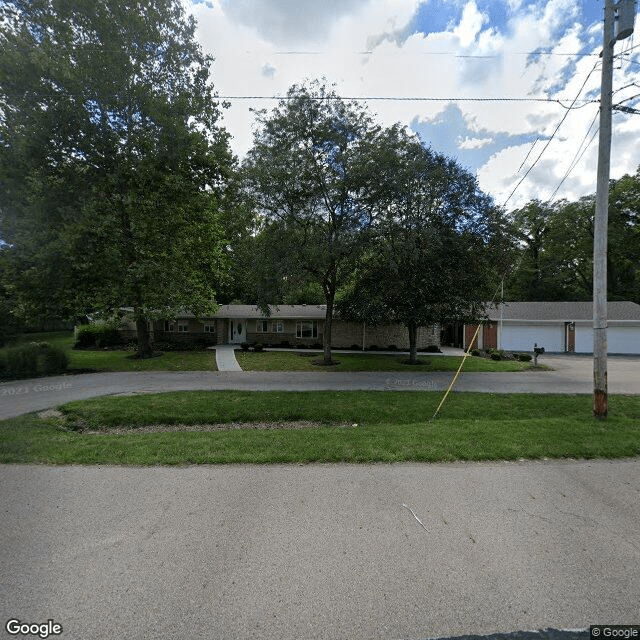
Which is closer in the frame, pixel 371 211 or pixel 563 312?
pixel 371 211

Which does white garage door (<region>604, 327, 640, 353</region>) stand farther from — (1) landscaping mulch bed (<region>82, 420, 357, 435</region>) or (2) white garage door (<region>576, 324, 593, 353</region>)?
(1) landscaping mulch bed (<region>82, 420, 357, 435</region>)

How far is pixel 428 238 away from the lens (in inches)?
545

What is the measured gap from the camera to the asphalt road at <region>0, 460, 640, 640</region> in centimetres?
225

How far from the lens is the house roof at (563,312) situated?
23.9m

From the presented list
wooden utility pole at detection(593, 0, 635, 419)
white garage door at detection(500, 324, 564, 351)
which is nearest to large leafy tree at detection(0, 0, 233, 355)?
wooden utility pole at detection(593, 0, 635, 419)

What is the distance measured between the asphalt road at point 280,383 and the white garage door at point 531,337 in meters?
9.84

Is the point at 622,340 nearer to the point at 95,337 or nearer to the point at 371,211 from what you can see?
the point at 371,211

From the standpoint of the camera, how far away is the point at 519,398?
9.78m

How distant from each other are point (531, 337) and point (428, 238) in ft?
53.0

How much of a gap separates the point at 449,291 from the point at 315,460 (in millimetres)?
12334

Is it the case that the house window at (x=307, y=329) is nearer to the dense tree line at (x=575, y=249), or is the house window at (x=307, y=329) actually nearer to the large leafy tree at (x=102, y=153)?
the large leafy tree at (x=102, y=153)

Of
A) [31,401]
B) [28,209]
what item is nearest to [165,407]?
[31,401]

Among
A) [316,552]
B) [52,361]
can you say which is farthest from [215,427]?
[52,361]

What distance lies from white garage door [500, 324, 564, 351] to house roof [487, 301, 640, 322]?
2.28ft
